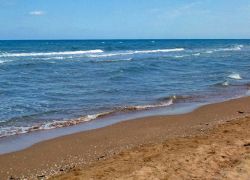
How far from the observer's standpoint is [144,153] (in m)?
8.15

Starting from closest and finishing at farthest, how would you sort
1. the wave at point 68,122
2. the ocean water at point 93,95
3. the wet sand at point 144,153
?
the wet sand at point 144,153, the wave at point 68,122, the ocean water at point 93,95

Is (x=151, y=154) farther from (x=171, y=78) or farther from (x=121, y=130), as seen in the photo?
(x=171, y=78)

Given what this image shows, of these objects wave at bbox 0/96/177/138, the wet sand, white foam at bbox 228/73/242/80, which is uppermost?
the wet sand

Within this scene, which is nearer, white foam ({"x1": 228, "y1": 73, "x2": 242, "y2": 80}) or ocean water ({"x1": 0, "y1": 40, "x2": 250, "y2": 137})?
ocean water ({"x1": 0, "y1": 40, "x2": 250, "y2": 137})

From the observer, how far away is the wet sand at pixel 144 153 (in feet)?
22.4

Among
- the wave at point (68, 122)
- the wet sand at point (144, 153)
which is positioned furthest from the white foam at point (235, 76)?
the wet sand at point (144, 153)

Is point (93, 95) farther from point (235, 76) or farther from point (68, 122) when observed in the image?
point (235, 76)

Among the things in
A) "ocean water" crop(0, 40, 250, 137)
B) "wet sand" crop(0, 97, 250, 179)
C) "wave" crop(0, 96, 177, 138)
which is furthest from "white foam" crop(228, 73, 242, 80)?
"wet sand" crop(0, 97, 250, 179)

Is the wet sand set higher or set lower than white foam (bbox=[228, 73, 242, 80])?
higher

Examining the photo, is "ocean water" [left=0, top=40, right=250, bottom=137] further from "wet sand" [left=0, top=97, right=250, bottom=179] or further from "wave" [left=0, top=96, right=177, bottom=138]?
"wet sand" [left=0, top=97, right=250, bottom=179]

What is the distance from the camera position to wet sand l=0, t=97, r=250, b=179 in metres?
6.82

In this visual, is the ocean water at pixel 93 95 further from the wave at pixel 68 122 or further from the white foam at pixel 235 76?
the white foam at pixel 235 76

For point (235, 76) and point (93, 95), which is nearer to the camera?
point (93, 95)

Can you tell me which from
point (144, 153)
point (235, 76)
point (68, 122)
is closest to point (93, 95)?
point (68, 122)
